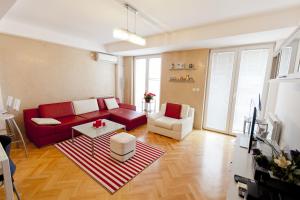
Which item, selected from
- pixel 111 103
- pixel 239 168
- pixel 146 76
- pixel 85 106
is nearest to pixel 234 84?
pixel 239 168

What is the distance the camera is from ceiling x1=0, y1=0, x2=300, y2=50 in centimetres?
210

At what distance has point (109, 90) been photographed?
5.31 meters

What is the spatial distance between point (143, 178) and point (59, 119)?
2585mm

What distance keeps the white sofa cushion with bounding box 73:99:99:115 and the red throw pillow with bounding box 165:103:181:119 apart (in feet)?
7.33

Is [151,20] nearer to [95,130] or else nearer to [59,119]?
[95,130]

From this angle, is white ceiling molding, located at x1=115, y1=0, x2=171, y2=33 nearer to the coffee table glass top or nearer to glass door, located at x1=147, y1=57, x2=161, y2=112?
glass door, located at x1=147, y1=57, x2=161, y2=112

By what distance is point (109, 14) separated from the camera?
252 centimetres

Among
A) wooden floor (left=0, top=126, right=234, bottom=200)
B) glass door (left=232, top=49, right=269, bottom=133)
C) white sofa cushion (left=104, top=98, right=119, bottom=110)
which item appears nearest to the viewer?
wooden floor (left=0, top=126, right=234, bottom=200)

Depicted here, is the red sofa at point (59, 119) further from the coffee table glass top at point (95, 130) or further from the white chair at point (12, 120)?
the coffee table glass top at point (95, 130)

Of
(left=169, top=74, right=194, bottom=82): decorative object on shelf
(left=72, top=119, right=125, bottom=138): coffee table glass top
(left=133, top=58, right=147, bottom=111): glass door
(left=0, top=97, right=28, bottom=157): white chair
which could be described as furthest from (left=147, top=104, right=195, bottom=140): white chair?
(left=0, top=97, right=28, bottom=157): white chair

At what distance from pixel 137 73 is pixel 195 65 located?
2320mm

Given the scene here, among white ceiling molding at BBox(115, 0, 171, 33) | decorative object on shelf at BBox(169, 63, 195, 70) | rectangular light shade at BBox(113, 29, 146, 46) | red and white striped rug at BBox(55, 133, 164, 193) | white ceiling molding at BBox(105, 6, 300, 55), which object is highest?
white ceiling molding at BBox(115, 0, 171, 33)

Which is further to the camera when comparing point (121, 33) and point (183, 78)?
point (183, 78)

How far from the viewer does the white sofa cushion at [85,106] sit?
398cm
